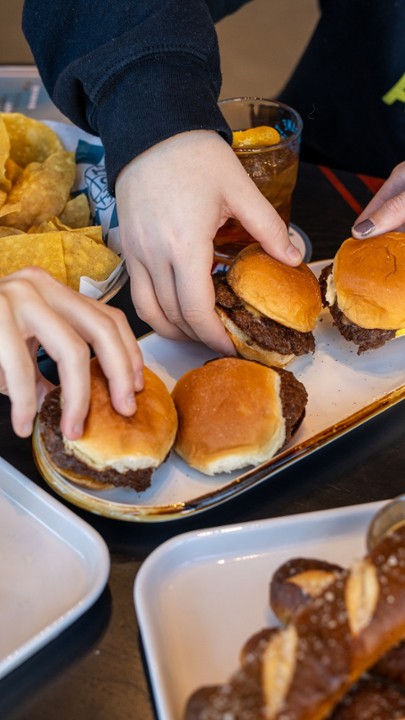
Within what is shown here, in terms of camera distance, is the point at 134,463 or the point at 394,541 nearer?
the point at 394,541

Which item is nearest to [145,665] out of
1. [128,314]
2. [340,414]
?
[340,414]

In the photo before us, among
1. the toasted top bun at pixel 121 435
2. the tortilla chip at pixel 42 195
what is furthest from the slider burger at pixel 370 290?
the tortilla chip at pixel 42 195

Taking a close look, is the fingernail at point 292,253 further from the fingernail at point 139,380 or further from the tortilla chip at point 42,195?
the tortilla chip at point 42,195

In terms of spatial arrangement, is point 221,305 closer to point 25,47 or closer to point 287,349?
point 287,349

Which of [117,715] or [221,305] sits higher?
[221,305]

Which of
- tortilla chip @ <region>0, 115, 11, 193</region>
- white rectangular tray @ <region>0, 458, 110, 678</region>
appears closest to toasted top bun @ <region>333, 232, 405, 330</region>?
white rectangular tray @ <region>0, 458, 110, 678</region>
